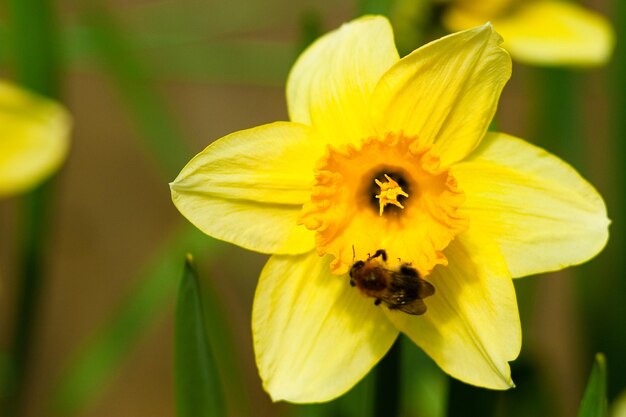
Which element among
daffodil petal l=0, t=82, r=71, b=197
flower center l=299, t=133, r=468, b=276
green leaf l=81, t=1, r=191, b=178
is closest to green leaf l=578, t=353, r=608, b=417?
flower center l=299, t=133, r=468, b=276

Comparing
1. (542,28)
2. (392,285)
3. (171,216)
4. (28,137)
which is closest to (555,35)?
(542,28)

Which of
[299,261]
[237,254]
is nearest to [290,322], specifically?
[299,261]

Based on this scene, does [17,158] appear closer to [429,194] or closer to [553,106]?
[429,194]

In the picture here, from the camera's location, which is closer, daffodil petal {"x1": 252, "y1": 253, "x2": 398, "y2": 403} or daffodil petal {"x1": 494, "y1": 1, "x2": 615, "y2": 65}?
daffodil petal {"x1": 252, "y1": 253, "x2": 398, "y2": 403}

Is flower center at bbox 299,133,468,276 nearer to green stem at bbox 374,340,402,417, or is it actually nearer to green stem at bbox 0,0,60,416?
green stem at bbox 374,340,402,417

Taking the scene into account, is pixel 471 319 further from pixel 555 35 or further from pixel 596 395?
pixel 555 35

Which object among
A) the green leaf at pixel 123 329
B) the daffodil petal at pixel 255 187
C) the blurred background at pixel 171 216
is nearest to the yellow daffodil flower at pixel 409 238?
the daffodil petal at pixel 255 187

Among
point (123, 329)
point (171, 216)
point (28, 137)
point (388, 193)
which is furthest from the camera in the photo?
point (171, 216)
